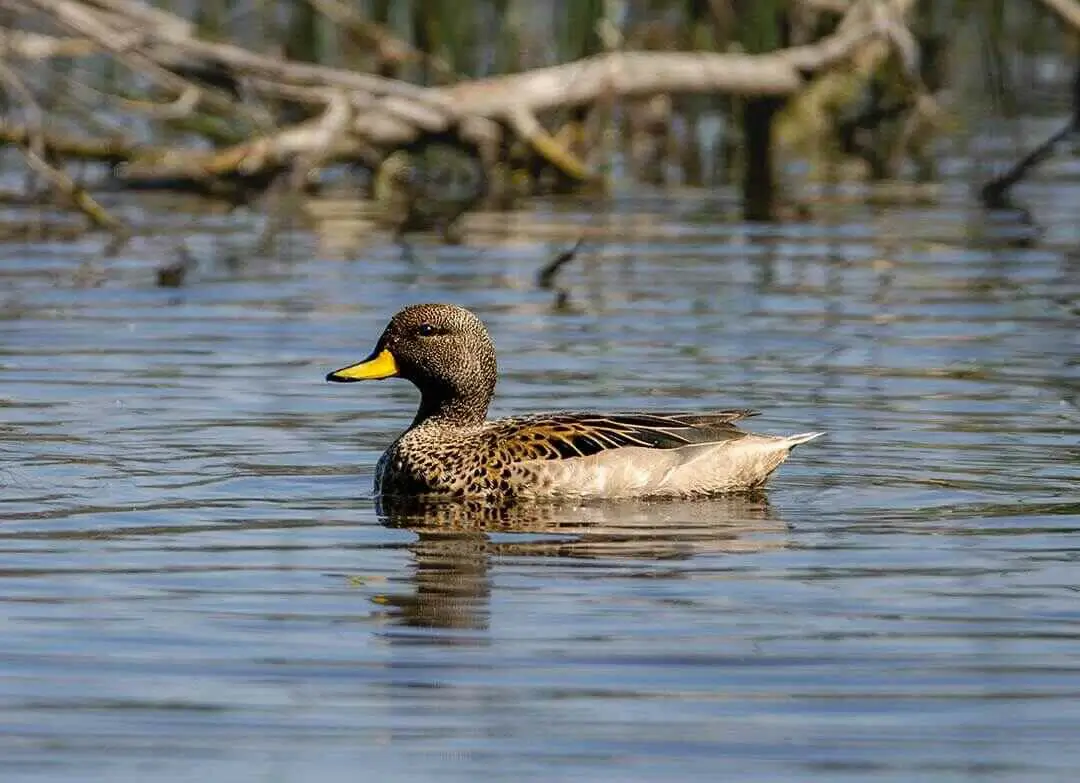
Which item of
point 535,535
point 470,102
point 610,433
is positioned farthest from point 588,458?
point 470,102

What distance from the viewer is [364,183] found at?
21.6 meters

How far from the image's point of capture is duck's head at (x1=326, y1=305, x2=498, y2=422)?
32.8ft

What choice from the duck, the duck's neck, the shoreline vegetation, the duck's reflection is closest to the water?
the duck's reflection

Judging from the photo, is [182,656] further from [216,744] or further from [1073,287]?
[1073,287]

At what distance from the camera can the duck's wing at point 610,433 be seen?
942cm

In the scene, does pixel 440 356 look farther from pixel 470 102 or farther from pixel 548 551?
pixel 470 102

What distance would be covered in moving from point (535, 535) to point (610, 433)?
0.84 meters

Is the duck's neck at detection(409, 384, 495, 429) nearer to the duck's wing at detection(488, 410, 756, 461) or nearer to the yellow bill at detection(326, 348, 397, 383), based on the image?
the yellow bill at detection(326, 348, 397, 383)

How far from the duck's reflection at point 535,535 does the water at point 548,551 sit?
0.08 feet

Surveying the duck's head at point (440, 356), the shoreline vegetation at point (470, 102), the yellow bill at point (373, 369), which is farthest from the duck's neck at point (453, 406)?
the shoreline vegetation at point (470, 102)

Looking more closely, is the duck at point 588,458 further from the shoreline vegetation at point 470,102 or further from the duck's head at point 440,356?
the shoreline vegetation at point 470,102

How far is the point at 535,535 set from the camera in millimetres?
8719

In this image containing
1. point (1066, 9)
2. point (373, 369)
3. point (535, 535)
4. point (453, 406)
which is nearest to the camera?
point (535, 535)

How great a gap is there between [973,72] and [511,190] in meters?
9.11
